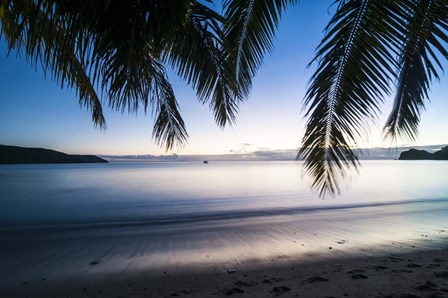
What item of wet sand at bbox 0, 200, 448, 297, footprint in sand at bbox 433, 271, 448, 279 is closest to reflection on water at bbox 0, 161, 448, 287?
wet sand at bbox 0, 200, 448, 297

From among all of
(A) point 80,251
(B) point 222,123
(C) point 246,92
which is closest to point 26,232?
(A) point 80,251

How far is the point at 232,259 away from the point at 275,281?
4.23ft

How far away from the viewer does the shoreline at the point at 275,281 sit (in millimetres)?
3580

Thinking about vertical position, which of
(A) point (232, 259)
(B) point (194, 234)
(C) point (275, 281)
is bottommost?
(B) point (194, 234)

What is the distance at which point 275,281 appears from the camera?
3.95 m

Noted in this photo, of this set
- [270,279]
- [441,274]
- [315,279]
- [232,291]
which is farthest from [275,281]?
[441,274]

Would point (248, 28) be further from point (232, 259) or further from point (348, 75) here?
point (232, 259)

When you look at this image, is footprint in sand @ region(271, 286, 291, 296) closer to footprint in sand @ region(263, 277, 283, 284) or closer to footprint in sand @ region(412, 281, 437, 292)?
footprint in sand @ region(263, 277, 283, 284)

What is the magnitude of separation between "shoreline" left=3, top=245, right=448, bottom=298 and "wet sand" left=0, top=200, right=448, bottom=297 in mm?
14

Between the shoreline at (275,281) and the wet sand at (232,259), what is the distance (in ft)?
0.04

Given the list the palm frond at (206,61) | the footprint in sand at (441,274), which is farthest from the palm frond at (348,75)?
the footprint in sand at (441,274)

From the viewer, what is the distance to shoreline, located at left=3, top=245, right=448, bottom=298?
358 cm

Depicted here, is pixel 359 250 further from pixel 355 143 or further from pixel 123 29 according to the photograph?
pixel 123 29

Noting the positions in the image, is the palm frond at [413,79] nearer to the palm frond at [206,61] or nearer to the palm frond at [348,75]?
the palm frond at [348,75]
